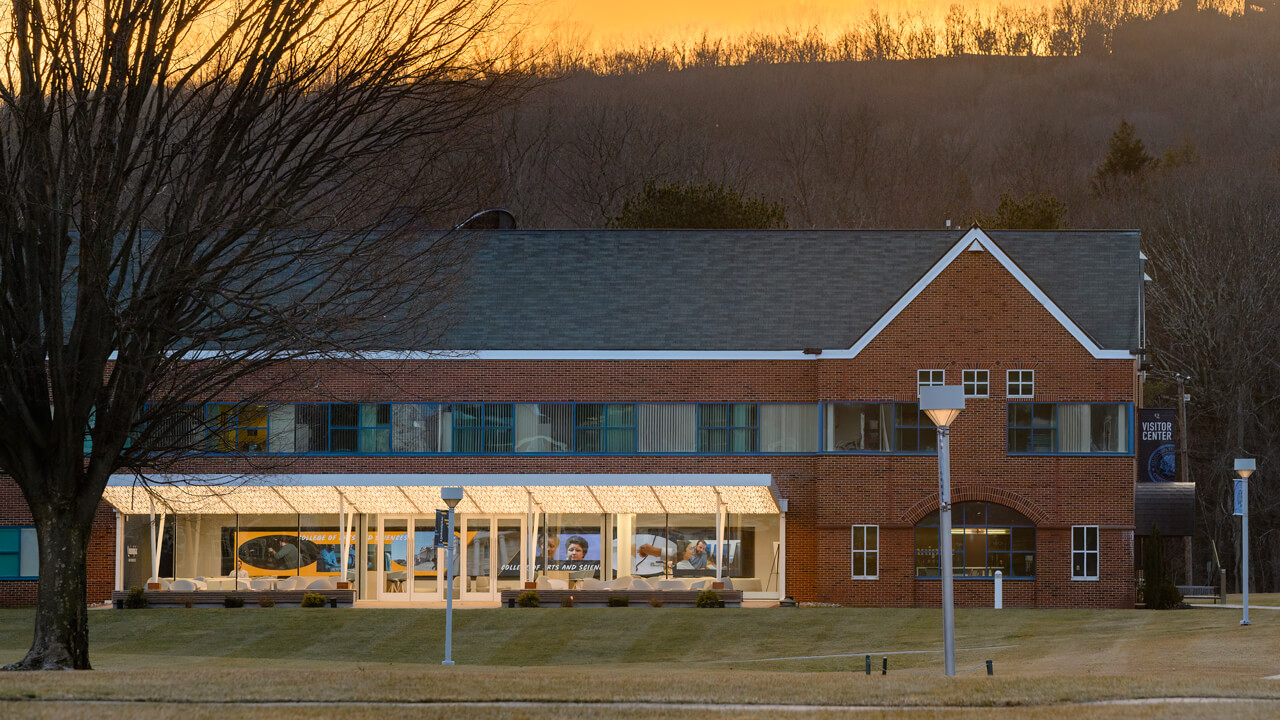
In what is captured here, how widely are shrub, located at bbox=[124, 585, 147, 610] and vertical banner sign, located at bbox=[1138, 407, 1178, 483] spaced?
2662 cm

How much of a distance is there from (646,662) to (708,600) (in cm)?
785

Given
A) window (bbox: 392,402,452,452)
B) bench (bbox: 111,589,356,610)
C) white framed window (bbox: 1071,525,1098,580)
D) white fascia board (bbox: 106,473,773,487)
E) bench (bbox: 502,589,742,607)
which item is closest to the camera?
bench (bbox: 502,589,742,607)

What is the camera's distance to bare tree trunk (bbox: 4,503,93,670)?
19766mm

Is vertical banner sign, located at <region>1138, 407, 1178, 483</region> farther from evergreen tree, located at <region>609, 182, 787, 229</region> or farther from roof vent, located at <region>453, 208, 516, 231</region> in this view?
evergreen tree, located at <region>609, 182, 787, 229</region>

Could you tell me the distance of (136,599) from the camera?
38125 mm

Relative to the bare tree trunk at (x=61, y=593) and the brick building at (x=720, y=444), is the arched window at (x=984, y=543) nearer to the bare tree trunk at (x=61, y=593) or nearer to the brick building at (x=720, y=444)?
the brick building at (x=720, y=444)

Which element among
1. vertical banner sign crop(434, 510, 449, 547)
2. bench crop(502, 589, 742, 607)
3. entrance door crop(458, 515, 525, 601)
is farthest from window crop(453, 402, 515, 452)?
vertical banner sign crop(434, 510, 449, 547)

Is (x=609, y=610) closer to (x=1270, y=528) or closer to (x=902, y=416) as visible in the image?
(x=902, y=416)

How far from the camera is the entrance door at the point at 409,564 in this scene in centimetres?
4159

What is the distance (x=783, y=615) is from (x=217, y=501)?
15.6 metres

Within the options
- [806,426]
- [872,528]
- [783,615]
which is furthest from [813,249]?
[783,615]

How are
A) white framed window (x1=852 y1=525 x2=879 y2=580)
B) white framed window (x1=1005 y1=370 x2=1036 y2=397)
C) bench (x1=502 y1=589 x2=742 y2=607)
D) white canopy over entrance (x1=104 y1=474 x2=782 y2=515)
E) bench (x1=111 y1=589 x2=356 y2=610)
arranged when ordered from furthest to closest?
white framed window (x1=1005 y1=370 x2=1036 y2=397)
white framed window (x1=852 y1=525 x2=879 y2=580)
white canopy over entrance (x1=104 y1=474 x2=782 y2=515)
bench (x1=111 y1=589 x2=356 y2=610)
bench (x1=502 y1=589 x2=742 y2=607)

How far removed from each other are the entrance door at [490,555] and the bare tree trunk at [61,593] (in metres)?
21.6

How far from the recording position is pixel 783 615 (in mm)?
35188
